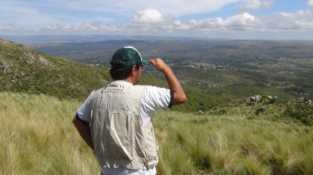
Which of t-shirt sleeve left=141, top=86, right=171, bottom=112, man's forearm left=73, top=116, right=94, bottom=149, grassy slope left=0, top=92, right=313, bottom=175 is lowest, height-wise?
grassy slope left=0, top=92, right=313, bottom=175

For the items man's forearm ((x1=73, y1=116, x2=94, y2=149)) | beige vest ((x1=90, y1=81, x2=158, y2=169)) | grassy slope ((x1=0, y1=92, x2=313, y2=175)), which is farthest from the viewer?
grassy slope ((x1=0, y1=92, x2=313, y2=175))

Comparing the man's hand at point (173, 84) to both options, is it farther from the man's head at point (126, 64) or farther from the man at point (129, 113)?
the man's head at point (126, 64)

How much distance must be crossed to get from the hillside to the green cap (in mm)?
47414

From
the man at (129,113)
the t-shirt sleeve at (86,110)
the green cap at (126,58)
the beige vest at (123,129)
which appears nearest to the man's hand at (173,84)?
the man at (129,113)

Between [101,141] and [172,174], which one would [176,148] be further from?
[101,141]

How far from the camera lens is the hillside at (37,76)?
5362cm

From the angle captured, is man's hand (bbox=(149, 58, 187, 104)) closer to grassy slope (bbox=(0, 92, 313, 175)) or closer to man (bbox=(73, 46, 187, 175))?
man (bbox=(73, 46, 187, 175))

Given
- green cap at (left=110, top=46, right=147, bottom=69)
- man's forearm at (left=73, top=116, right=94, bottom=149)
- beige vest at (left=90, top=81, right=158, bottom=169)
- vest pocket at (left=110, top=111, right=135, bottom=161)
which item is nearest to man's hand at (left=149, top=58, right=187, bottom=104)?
green cap at (left=110, top=46, right=147, bottom=69)

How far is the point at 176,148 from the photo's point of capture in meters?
6.50

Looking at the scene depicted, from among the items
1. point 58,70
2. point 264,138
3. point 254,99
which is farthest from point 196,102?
point 264,138

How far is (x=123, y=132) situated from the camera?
315cm

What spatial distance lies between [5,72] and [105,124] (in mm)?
57703

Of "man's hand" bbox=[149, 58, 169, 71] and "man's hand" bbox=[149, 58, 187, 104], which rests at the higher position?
"man's hand" bbox=[149, 58, 169, 71]

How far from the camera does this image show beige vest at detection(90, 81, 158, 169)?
3143 millimetres
